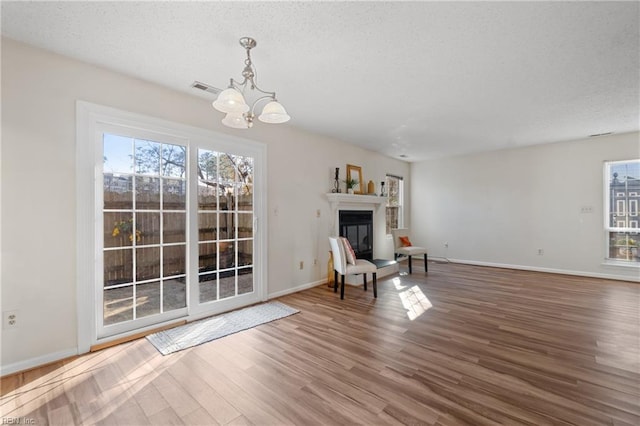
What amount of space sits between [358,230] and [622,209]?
462cm

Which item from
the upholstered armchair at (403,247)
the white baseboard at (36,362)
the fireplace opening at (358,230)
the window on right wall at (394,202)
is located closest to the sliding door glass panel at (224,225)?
the white baseboard at (36,362)

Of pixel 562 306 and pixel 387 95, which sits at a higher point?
pixel 387 95

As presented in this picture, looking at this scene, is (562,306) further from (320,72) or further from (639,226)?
(320,72)

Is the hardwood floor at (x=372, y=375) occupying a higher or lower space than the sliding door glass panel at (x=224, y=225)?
lower

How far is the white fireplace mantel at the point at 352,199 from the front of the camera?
482cm

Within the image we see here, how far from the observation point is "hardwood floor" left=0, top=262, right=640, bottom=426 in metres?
1.68

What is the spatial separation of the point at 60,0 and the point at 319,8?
164 centimetres

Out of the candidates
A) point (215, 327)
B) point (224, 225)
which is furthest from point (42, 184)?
point (215, 327)

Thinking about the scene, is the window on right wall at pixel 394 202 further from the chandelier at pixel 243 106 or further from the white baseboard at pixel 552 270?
the chandelier at pixel 243 106

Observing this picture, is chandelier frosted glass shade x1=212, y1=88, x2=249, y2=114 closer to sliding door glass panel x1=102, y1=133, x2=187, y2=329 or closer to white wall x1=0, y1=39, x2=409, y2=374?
white wall x1=0, y1=39, x2=409, y2=374

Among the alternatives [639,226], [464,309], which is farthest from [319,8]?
[639,226]

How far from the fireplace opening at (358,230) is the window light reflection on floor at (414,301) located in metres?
1.18

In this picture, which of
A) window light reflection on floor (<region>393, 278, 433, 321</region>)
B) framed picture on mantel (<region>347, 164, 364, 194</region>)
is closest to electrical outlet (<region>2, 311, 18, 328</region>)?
window light reflection on floor (<region>393, 278, 433, 321</region>)

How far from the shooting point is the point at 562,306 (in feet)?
11.6
